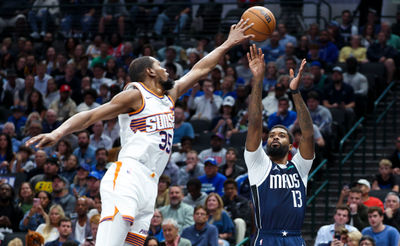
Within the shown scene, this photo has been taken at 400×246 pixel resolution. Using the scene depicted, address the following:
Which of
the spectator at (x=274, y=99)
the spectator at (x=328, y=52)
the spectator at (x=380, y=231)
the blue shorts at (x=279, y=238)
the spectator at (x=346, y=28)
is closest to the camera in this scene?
the blue shorts at (x=279, y=238)

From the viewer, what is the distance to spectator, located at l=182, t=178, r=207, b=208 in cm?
1318

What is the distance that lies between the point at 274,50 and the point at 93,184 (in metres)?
6.83

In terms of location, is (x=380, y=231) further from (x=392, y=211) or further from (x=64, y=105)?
(x=64, y=105)

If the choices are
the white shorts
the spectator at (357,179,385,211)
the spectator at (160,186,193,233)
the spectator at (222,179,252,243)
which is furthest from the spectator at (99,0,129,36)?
the white shorts

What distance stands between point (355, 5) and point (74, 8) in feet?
27.4

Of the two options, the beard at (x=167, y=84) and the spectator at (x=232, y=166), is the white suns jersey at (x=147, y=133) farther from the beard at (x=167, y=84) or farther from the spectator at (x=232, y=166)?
the spectator at (x=232, y=166)

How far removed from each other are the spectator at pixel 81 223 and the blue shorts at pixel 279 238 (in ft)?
19.4

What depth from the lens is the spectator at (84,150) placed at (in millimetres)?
15656

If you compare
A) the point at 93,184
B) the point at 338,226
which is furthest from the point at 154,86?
the point at 93,184

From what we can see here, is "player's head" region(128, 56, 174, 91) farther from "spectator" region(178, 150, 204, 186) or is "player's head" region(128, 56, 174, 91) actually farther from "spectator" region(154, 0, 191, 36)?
"spectator" region(154, 0, 191, 36)

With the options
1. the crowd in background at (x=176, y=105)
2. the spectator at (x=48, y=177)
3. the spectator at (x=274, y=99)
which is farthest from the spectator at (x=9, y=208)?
the spectator at (x=274, y=99)

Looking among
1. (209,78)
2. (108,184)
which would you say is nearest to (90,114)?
(108,184)

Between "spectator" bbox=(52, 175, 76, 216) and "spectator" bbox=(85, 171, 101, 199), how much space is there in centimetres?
36

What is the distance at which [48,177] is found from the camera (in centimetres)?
1466
